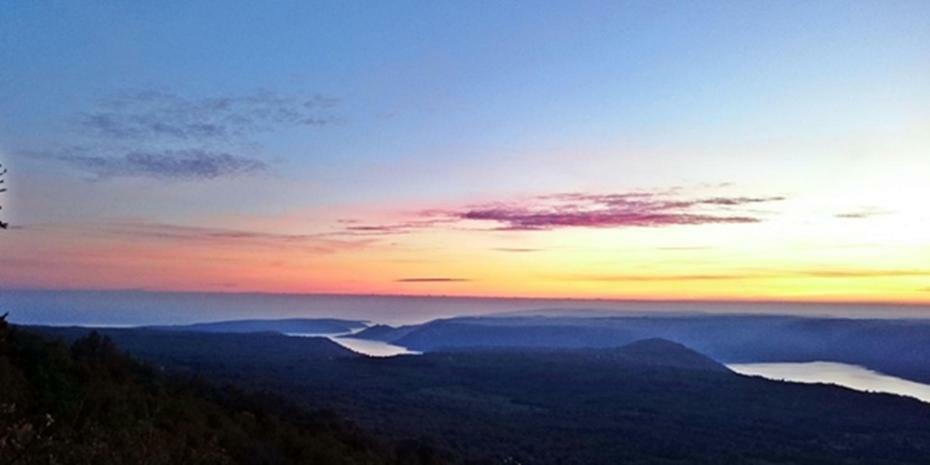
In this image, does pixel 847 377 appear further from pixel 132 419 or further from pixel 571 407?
pixel 132 419

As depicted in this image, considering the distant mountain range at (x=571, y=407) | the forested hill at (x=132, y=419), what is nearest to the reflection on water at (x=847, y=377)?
the distant mountain range at (x=571, y=407)

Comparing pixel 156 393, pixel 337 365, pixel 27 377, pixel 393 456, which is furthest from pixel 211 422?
pixel 337 365

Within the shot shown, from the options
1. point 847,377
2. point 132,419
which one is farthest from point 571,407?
point 847,377

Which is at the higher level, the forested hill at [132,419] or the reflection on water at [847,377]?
the forested hill at [132,419]

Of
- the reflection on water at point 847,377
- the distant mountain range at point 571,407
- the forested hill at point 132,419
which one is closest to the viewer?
the forested hill at point 132,419

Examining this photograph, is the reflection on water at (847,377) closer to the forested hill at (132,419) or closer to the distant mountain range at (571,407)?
the distant mountain range at (571,407)

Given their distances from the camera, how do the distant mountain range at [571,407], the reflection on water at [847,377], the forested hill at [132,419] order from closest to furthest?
A: the forested hill at [132,419] → the distant mountain range at [571,407] → the reflection on water at [847,377]

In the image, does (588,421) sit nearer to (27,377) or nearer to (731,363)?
(27,377)
